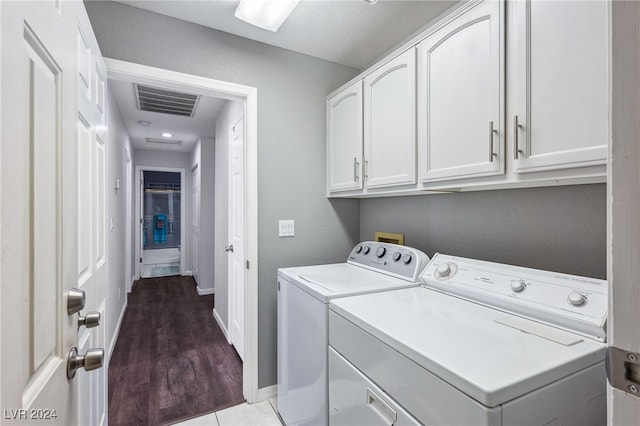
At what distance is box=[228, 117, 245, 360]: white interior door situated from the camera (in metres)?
2.54

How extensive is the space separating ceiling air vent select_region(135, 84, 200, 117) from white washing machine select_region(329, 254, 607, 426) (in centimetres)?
274

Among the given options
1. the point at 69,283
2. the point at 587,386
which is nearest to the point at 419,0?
the point at 587,386

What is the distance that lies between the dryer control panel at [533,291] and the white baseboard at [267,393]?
1373 millimetres

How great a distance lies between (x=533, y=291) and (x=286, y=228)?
→ 1499 millimetres

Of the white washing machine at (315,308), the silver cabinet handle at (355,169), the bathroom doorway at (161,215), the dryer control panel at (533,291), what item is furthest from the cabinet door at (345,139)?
the bathroom doorway at (161,215)

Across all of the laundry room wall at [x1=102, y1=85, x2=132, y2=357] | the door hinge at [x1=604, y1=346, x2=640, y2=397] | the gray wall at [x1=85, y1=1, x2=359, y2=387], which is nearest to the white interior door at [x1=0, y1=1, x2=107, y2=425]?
the door hinge at [x1=604, y1=346, x2=640, y2=397]

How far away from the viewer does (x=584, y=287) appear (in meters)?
1.00

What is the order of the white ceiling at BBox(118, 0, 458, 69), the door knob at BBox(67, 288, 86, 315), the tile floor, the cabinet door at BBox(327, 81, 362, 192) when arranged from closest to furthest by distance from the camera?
the door knob at BBox(67, 288, 86, 315) → the white ceiling at BBox(118, 0, 458, 69) → the tile floor → the cabinet door at BBox(327, 81, 362, 192)

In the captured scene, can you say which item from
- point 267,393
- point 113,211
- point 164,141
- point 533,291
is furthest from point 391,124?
point 164,141

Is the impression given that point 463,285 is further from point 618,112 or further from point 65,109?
point 65,109

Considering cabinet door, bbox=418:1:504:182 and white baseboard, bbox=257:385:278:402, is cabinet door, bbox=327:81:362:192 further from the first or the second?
white baseboard, bbox=257:385:278:402

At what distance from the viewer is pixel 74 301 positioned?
0.72 metres

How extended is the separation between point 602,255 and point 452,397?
867 mm

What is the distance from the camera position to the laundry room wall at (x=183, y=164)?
18.9 feet
